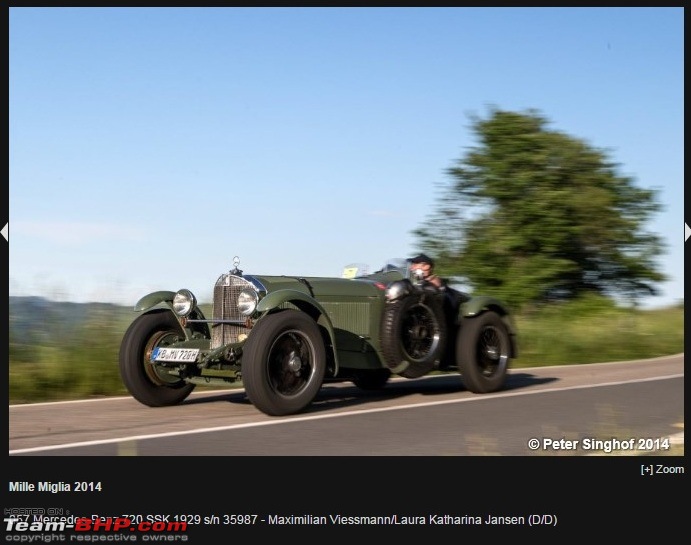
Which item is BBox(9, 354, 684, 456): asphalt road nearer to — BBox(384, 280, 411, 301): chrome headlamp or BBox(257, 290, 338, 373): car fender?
BBox(257, 290, 338, 373): car fender

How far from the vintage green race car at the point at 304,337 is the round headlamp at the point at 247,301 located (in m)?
0.01

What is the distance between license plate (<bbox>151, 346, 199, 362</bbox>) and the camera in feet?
33.0

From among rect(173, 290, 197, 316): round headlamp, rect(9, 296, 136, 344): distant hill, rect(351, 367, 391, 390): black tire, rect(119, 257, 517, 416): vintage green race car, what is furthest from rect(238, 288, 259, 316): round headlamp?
rect(9, 296, 136, 344): distant hill

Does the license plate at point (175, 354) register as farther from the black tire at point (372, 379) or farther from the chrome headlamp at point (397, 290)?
the black tire at point (372, 379)

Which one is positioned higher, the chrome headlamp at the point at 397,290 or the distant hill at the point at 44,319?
the chrome headlamp at the point at 397,290

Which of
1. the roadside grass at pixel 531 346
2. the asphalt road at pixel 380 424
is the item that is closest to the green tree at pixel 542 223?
the roadside grass at pixel 531 346
